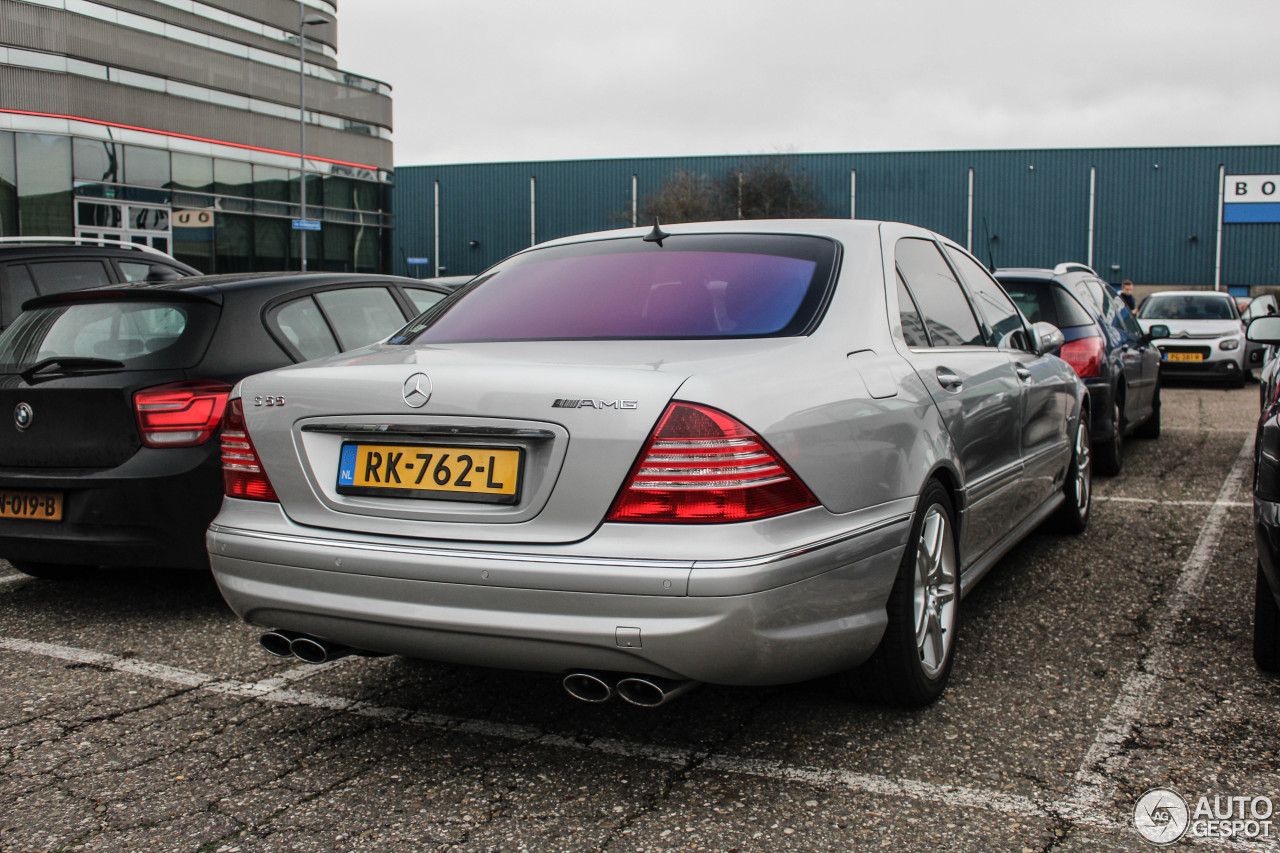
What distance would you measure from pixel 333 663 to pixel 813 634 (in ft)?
6.34

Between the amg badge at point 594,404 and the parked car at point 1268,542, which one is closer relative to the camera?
the amg badge at point 594,404

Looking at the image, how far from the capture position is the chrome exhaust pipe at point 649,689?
2586 mm

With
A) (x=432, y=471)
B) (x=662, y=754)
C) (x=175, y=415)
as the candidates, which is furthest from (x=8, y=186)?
(x=662, y=754)

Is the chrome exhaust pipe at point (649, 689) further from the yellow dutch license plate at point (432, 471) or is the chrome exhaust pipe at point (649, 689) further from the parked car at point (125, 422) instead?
the parked car at point (125, 422)

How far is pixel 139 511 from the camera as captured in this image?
4.16 metres

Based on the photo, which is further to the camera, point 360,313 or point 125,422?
point 360,313

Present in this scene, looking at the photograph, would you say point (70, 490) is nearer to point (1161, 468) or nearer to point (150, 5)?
point (1161, 468)

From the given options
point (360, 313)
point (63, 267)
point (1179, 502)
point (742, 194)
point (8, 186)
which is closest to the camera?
point (360, 313)

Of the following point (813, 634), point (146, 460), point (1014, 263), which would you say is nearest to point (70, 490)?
point (146, 460)

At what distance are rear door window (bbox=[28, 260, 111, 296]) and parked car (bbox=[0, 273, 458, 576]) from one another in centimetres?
202

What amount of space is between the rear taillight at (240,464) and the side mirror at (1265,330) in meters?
4.93

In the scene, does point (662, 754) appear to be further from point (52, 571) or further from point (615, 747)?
point (52, 571)

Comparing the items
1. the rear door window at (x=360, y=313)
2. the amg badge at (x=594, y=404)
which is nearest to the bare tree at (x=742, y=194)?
the rear door window at (x=360, y=313)

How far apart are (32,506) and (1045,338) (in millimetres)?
4179
